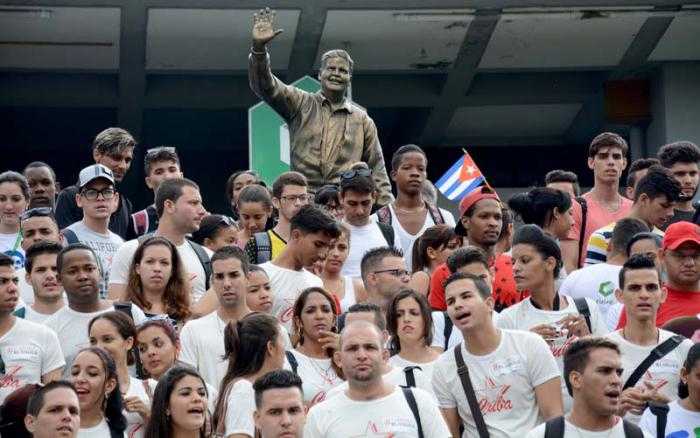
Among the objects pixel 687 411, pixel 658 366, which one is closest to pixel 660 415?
pixel 687 411

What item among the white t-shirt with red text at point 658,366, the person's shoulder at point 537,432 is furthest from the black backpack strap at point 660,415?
the person's shoulder at point 537,432

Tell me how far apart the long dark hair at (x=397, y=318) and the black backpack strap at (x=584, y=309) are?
3.11ft

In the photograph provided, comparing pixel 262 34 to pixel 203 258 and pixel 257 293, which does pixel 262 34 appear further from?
pixel 257 293

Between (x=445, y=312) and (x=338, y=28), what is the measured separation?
37.4ft

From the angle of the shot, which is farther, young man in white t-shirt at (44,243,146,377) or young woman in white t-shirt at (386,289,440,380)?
young man in white t-shirt at (44,243,146,377)

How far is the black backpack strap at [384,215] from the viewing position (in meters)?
13.7

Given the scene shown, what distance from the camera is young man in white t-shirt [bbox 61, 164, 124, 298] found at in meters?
12.7

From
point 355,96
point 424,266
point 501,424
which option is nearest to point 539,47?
point 355,96

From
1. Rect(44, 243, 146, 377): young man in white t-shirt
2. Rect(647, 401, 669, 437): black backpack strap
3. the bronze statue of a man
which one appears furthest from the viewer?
the bronze statue of a man

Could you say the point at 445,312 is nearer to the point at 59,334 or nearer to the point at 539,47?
the point at 59,334

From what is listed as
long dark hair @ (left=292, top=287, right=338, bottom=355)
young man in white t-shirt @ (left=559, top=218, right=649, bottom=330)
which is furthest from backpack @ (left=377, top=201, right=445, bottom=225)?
long dark hair @ (left=292, top=287, right=338, bottom=355)

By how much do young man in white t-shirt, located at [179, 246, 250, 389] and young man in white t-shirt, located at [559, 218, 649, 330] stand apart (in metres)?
2.28

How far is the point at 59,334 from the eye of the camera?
1111 cm

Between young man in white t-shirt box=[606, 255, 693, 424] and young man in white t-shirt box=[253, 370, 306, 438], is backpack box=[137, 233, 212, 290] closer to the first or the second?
young man in white t-shirt box=[253, 370, 306, 438]
